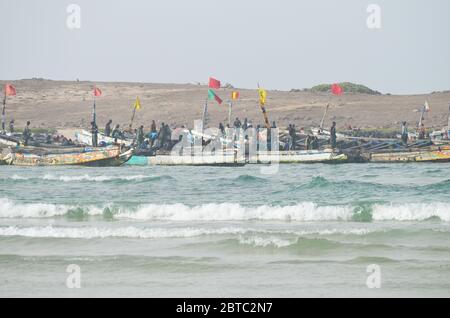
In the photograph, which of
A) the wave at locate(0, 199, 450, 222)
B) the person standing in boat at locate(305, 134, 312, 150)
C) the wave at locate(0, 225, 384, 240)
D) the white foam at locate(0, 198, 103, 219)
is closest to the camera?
the wave at locate(0, 225, 384, 240)

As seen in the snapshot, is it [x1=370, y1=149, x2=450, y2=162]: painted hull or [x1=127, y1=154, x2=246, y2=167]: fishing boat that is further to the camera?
[x1=127, y1=154, x2=246, y2=167]: fishing boat

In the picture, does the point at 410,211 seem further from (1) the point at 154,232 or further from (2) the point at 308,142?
(2) the point at 308,142

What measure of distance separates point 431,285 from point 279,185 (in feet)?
49.7

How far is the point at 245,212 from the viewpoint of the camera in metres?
21.7

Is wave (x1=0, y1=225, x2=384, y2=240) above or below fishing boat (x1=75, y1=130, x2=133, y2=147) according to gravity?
below

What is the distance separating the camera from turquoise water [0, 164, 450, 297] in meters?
13.8

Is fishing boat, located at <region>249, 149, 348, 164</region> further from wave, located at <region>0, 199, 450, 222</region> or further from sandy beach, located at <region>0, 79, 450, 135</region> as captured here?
wave, located at <region>0, 199, 450, 222</region>

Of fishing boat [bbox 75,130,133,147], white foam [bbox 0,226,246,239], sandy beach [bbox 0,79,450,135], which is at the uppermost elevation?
sandy beach [bbox 0,79,450,135]

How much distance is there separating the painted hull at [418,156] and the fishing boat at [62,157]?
11488 millimetres

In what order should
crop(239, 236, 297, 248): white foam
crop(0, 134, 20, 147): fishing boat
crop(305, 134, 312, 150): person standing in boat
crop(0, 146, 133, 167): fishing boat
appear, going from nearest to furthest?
crop(239, 236, 297, 248): white foam, crop(0, 146, 133, 167): fishing boat, crop(305, 134, 312, 150): person standing in boat, crop(0, 134, 20, 147): fishing boat

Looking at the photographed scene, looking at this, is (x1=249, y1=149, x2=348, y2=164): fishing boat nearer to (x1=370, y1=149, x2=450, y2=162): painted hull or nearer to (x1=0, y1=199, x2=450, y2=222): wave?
(x1=370, y1=149, x2=450, y2=162): painted hull

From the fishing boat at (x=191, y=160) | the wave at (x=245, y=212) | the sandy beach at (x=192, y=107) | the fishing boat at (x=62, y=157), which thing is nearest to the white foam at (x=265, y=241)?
the wave at (x=245, y=212)

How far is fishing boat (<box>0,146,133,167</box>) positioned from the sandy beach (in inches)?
597

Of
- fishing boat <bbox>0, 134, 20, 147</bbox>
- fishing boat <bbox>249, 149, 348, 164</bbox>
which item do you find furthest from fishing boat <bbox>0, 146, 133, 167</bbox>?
fishing boat <bbox>249, 149, 348, 164</bbox>
